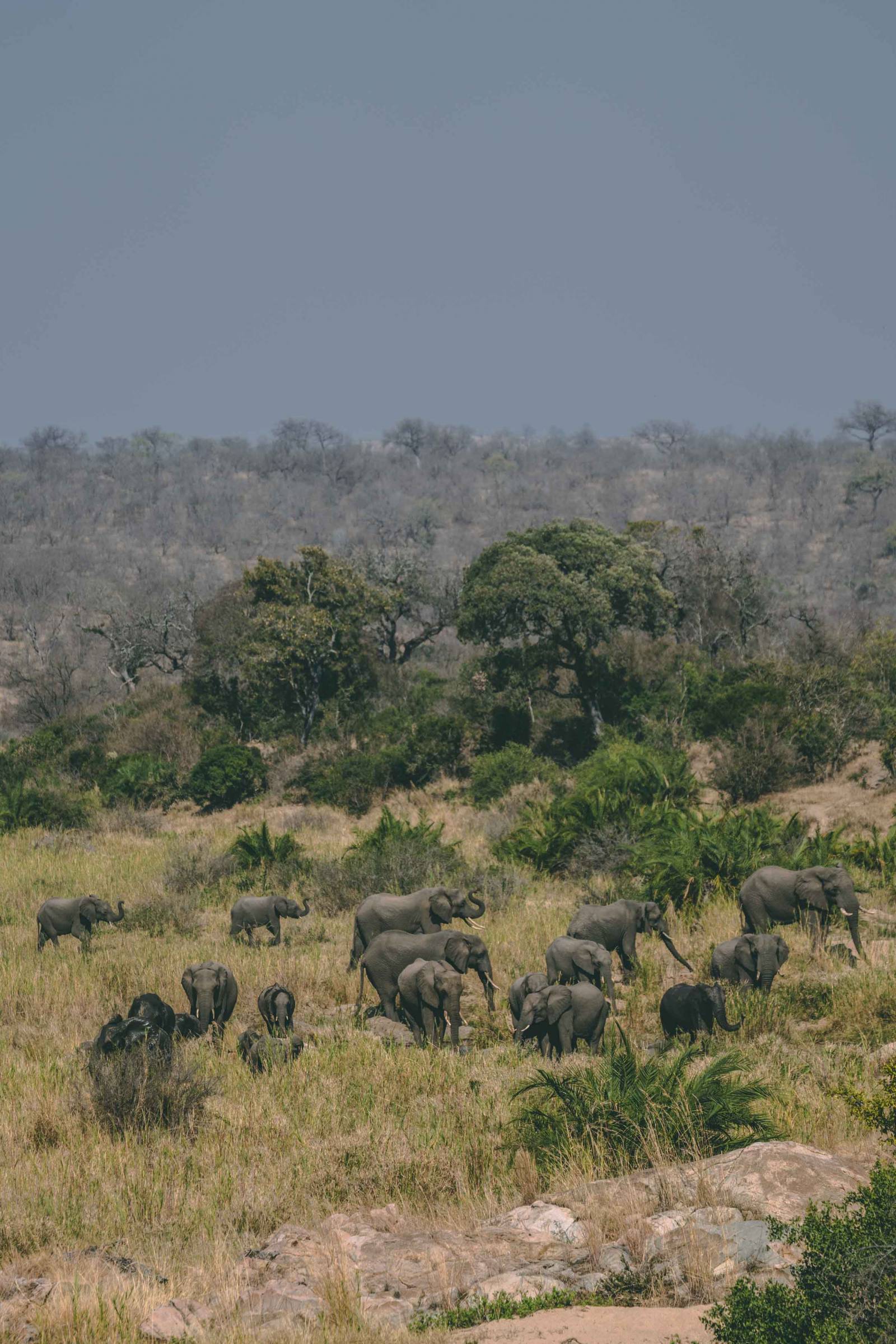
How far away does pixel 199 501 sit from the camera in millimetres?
95125

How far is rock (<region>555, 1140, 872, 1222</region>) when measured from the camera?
7070 mm

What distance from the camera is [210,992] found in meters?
12.1

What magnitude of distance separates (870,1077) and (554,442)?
122427mm

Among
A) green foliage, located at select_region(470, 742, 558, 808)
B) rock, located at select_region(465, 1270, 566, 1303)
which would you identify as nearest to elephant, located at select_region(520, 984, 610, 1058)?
rock, located at select_region(465, 1270, 566, 1303)

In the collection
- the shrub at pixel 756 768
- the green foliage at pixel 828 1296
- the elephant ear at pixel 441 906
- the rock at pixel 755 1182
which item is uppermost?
the shrub at pixel 756 768

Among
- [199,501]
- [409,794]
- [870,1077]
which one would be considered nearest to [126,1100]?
[870,1077]

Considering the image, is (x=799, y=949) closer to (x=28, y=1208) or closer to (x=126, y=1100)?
(x=126, y=1100)

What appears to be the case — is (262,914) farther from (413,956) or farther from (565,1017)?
(565,1017)

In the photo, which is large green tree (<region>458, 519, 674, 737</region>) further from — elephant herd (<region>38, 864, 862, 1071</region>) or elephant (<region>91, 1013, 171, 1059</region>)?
elephant (<region>91, 1013, 171, 1059</region>)

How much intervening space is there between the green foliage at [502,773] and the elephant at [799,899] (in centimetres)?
1284

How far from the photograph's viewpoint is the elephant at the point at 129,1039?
1036cm

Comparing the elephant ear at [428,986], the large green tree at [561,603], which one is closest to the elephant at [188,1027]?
the elephant ear at [428,986]

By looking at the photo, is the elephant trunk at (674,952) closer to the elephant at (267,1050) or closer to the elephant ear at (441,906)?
the elephant ear at (441,906)

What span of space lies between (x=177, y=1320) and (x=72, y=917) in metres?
11.3
